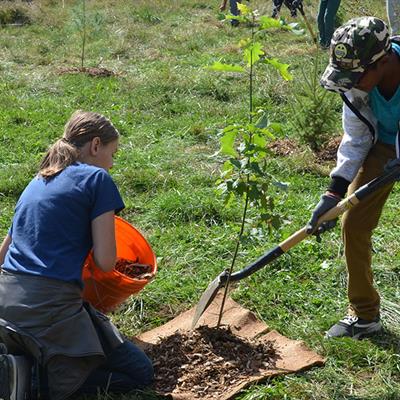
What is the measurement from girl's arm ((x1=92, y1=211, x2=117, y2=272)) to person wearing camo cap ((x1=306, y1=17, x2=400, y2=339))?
0.92 m

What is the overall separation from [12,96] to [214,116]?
2.50m

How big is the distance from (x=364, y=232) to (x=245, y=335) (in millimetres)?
805

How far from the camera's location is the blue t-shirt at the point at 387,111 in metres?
3.36

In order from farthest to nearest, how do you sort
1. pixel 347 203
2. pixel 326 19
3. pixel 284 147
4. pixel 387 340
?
pixel 326 19, pixel 284 147, pixel 387 340, pixel 347 203

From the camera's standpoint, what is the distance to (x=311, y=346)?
3.69 m

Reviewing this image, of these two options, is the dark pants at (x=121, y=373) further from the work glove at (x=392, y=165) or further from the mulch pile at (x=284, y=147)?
the mulch pile at (x=284, y=147)

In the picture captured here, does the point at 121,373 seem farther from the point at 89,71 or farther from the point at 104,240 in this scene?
the point at 89,71

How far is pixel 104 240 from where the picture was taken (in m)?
3.23

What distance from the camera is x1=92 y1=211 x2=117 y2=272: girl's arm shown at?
10.6 ft

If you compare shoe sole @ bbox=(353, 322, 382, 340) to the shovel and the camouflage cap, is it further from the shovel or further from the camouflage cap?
the camouflage cap

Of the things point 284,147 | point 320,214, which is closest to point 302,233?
point 320,214

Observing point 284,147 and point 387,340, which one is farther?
point 284,147

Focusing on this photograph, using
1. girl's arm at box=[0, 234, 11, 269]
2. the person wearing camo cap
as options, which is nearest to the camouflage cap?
the person wearing camo cap

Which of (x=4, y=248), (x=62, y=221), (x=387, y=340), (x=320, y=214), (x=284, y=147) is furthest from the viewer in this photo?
(x=284, y=147)
